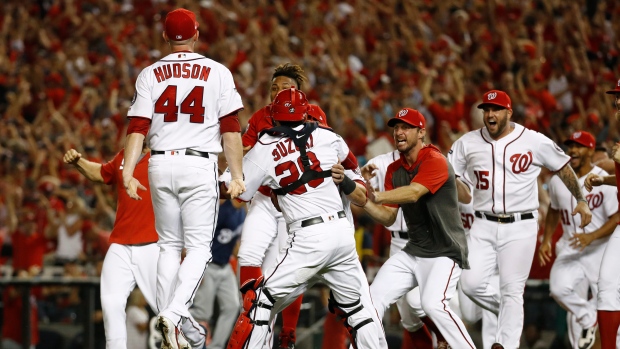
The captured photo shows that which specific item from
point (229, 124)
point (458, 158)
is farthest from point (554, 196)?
point (229, 124)

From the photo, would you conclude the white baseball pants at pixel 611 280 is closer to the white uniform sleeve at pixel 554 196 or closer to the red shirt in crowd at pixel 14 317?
the white uniform sleeve at pixel 554 196

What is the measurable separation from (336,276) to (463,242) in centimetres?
125

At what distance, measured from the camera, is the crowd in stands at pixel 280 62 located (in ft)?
43.8

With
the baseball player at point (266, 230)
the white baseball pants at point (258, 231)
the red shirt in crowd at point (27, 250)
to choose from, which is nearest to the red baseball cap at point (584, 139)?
the baseball player at point (266, 230)

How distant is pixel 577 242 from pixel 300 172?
3781 millimetres

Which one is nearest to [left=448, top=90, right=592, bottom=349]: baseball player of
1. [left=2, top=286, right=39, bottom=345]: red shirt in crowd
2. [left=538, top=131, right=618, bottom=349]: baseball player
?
[left=538, top=131, right=618, bottom=349]: baseball player

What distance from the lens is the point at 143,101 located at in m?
7.19

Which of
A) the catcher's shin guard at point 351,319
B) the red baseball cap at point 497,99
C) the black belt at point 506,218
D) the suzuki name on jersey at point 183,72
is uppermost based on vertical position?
the suzuki name on jersey at point 183,72

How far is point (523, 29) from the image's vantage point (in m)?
14.8

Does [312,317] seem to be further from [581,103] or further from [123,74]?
[123,74]

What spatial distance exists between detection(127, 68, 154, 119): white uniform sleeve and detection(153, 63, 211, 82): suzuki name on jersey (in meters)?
0.10

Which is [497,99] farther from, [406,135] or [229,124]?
[229,124]

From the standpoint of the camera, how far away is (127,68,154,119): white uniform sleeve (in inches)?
282

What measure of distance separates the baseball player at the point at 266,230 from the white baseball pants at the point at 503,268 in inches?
66.0
